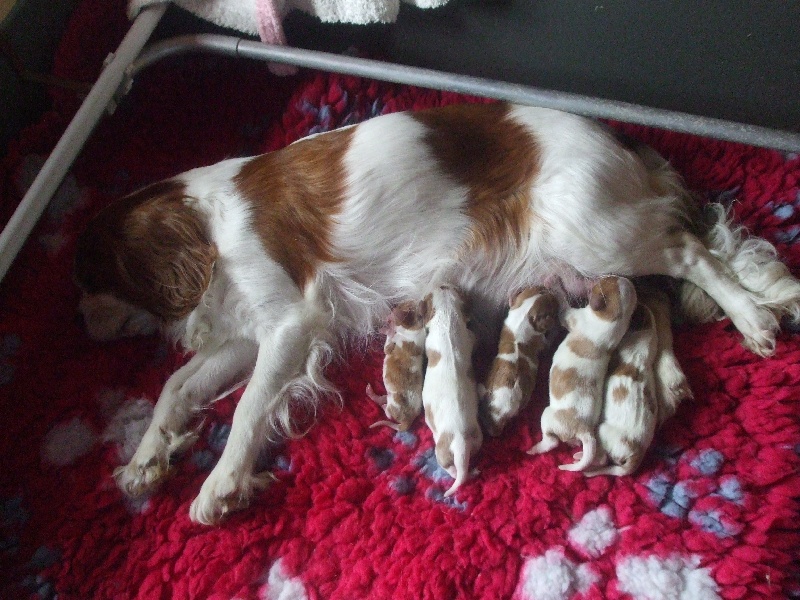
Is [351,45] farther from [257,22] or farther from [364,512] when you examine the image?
[364,512]

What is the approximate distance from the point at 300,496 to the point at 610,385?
2.74 ft

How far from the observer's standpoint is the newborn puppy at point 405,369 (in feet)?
5.94

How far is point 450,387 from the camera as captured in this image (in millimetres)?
1662

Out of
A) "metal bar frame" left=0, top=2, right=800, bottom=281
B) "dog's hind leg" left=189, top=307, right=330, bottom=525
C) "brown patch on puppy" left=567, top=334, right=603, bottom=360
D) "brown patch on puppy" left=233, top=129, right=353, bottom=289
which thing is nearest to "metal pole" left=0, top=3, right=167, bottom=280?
"metal bar frame" left=0, top=2, right=800, bottom=281

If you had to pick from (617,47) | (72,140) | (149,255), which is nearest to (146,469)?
(149,255)

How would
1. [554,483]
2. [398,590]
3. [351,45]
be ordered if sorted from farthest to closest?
[351,45] → [554,483] → [398,590]

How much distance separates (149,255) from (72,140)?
0.39 meters

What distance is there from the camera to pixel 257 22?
2.23 m

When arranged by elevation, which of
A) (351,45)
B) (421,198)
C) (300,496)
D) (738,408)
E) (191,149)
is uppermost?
(351,45)

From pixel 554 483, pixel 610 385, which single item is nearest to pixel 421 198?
pixel 610 385

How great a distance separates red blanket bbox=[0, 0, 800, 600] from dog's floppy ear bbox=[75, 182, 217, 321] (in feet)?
0.82

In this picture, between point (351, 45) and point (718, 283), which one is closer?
point (718, 283)

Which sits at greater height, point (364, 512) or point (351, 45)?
point (351, 45)

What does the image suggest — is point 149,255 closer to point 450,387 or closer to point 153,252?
point 153,252
